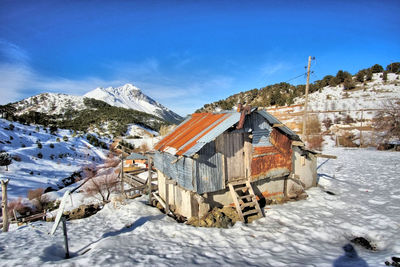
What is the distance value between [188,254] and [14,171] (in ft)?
99.3

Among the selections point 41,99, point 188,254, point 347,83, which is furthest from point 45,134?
point 41,99

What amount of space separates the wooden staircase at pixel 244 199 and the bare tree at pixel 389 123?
23.9 m

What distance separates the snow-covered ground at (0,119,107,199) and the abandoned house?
22.9m

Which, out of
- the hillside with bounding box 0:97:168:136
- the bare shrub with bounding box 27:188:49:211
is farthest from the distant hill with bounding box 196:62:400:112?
the hillside with bounding box 0:97:168:136

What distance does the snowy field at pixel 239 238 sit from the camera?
5.81 meters

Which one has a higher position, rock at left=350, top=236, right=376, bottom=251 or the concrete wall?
the concrete wall

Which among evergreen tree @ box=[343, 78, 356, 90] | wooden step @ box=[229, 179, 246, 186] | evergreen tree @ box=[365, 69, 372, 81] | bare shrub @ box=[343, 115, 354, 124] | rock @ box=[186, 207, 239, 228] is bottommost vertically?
rock @ box=[186, 207, 239, 228]

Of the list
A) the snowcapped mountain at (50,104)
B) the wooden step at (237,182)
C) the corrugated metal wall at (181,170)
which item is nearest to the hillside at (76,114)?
the snowcapped mountain at (50,104)

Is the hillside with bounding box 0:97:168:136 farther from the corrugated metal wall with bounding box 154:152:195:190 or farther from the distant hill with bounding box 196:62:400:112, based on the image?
the corrugated metal wall with bounding box 154:152:195:190

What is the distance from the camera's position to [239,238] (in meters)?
7.00

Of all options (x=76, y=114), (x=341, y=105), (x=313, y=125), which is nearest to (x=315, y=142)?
(x=313, y=125)

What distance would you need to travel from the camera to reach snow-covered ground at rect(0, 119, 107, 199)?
23.9m

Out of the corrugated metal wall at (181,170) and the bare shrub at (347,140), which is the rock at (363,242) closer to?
the corrugated metal wall at (181,170)

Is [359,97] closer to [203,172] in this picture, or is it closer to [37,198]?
[203,172]
